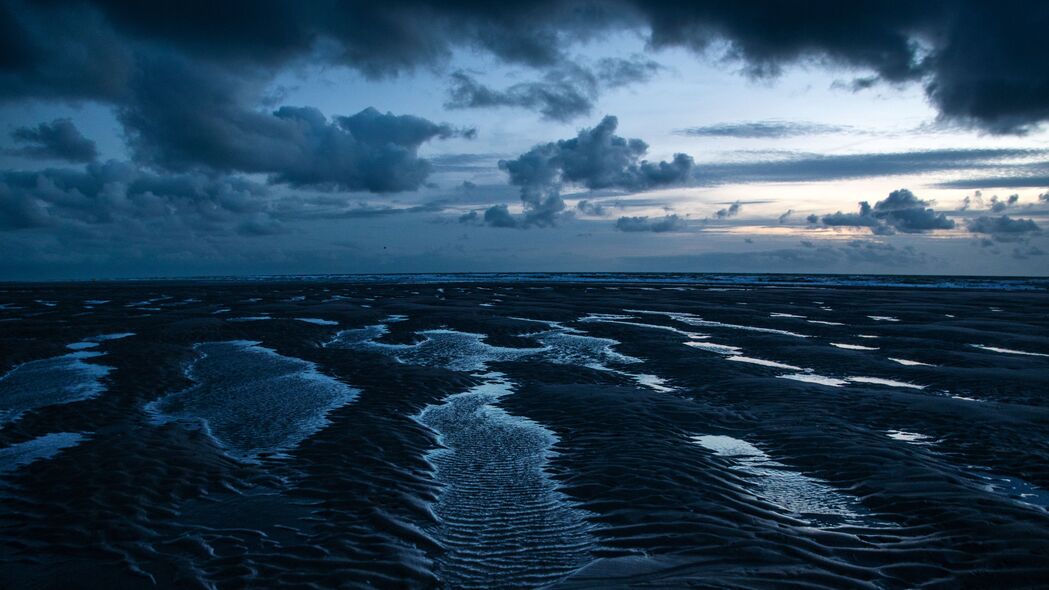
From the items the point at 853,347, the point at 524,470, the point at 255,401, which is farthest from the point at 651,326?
the point at 524,470

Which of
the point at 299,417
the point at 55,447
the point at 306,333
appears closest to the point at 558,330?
the point at 306,333

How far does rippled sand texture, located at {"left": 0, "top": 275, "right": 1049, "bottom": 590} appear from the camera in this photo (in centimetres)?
604

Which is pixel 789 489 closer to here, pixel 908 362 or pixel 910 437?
pixel 910 437

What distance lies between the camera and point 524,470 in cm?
923

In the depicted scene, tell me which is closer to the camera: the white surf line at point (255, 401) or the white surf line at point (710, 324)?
the white surf line at point (255, 401)

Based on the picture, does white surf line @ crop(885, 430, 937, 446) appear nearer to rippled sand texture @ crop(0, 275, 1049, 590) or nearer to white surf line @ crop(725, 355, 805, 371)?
rippled sand texture @ crop(0, 275, 1049, 590)

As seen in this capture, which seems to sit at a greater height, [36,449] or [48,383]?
[48,383]

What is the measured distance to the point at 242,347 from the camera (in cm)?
2330

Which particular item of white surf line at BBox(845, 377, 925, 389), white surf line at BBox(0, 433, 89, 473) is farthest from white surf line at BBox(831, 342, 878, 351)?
white surf line at BBox(0, 433, 89, 473)

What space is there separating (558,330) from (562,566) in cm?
2321

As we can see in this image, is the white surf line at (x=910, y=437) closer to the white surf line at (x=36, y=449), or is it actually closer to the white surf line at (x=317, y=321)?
the white surf line at (x=36, y=449)

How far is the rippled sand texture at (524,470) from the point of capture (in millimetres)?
6039

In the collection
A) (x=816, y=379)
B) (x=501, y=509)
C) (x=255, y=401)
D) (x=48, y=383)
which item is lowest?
(x=816, y=379)

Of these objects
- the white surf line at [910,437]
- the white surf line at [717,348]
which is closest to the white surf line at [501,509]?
the white surf line at [910,437]
